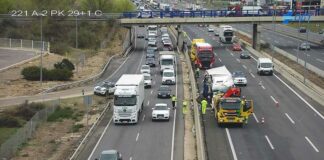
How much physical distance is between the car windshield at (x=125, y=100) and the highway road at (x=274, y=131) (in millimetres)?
5871

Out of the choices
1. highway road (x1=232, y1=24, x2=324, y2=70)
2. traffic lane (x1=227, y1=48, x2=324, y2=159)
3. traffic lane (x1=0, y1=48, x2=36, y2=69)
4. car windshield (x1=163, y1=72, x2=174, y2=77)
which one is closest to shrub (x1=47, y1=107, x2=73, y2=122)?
car windshield (x1=163, y1=72, x2=174, y2=77)

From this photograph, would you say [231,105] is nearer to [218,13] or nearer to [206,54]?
[206,54]

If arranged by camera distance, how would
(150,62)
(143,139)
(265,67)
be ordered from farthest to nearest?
(150,62), (265,67), (143,139)

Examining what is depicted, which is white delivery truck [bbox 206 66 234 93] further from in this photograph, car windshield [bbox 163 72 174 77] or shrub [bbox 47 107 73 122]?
car windshield [bbox 163 72 174 77]

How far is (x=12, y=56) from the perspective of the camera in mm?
88062

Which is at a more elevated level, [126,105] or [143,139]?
[126,105]

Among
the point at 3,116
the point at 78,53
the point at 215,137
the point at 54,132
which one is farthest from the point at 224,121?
the point at 78,53

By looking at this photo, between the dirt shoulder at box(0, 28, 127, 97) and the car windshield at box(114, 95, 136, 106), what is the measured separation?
17625 millimetres

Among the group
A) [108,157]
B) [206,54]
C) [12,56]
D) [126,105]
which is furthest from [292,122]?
[12,56]

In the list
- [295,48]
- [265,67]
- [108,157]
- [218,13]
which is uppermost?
[218,13]

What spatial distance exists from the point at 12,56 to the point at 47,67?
11.5 meters

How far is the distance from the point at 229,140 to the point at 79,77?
121 feet

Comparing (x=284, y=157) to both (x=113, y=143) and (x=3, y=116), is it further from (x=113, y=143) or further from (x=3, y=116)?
(x=3, y=116)

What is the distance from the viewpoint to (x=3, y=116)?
50.2 m
